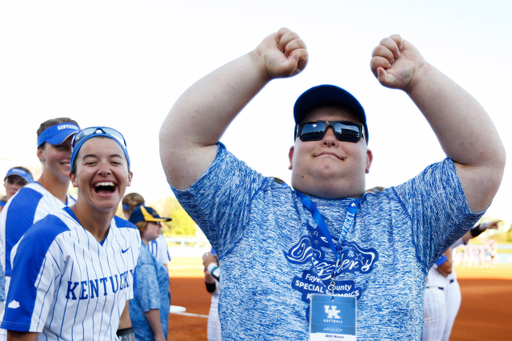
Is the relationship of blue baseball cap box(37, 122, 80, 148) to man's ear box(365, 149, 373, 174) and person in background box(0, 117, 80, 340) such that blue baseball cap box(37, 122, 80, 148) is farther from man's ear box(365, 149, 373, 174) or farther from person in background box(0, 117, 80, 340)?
man's ear box(365, 149, 373, 174)

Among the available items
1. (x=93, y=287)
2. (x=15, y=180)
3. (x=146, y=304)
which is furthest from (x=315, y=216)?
A: (x=15, y=180)

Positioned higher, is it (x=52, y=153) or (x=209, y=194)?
(x=52, y=153)

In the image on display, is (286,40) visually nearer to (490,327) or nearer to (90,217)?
(90,217)

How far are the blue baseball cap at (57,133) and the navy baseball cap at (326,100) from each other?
6.36 feet

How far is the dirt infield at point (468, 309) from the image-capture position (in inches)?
399

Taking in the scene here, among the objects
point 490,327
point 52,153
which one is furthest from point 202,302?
point 52,153

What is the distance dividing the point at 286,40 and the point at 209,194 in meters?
0.68

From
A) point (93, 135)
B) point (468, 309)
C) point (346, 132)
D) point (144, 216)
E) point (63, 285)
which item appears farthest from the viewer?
point (468, 309)

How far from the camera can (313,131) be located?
6.63 ft

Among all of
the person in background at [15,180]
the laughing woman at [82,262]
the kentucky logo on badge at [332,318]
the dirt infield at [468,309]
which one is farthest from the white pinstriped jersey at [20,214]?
the dirt infield at [468,309]

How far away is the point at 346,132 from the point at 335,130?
54 mm

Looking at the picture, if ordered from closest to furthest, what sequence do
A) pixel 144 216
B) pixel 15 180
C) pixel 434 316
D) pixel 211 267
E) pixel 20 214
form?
1. pixel 20 214
2. pixel 144 216
3. pixel 211 267
4. pixel 434 316
5. pixel 15 180

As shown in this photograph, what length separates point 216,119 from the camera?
1753 millimetres

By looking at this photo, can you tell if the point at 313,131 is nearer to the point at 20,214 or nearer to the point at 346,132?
the point at 346,132
